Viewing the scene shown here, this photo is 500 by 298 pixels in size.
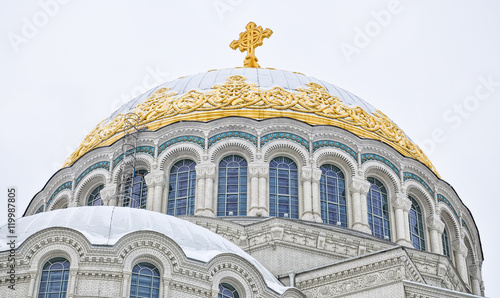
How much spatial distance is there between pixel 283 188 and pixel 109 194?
532 centimetres

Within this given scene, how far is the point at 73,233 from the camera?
23953 millimetres

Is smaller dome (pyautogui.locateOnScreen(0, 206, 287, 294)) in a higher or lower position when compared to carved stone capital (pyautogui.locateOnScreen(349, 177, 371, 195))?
lower

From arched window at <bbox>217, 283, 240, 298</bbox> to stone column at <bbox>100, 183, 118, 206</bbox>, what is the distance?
9.46 m

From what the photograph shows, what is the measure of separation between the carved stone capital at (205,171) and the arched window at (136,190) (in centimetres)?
179

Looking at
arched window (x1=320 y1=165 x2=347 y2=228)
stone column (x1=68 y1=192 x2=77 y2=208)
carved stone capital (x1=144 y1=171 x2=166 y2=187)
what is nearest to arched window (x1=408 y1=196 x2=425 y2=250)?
arched window (x1=320 y1=165 x2=347 y2=228)

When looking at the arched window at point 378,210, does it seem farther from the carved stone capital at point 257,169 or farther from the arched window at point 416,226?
the carved stone capital at point 257,169

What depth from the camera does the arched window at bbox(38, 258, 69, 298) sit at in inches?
919

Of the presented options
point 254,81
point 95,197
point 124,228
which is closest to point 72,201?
point 95,197

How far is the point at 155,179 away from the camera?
33219 mm

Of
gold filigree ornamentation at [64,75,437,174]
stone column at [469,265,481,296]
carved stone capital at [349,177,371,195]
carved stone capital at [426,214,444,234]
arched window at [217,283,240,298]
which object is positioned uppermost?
gold filigree ornamentation at [64,75,437,174]

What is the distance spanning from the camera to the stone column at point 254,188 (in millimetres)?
31750

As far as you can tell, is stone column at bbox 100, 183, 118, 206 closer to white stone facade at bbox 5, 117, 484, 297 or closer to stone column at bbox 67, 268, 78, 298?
white stone facade at bbox 5, 117, 484, 297

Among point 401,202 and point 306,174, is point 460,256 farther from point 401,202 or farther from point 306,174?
point 306,174

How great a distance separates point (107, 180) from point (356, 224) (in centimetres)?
783
